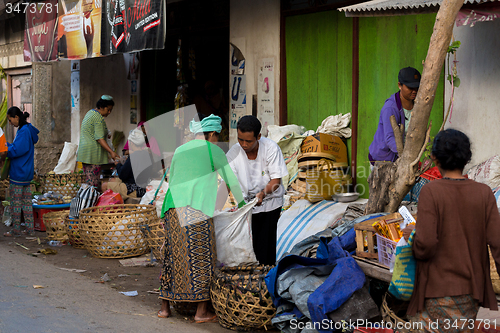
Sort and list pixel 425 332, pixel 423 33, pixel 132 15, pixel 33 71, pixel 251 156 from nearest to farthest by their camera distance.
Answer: pixel 425 332 < pixel 251 156 < pixel 423 33 < pixel 132 15 < pixel 33 71

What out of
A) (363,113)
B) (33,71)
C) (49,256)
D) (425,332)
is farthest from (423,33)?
(33,71)

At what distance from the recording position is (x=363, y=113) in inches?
252

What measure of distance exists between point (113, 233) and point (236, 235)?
238 cm

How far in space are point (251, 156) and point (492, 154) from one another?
92.0 inches

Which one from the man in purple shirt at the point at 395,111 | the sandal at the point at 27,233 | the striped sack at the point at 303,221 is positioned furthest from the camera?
the sandal at the point at 27,233

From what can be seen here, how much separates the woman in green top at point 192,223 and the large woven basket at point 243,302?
0.23 metres

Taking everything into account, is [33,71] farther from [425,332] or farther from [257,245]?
[425,332]

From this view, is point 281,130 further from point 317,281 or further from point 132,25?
point 317,281

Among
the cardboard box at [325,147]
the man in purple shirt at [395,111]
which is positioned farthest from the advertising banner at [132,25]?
the man in purple shirt at [395,111]

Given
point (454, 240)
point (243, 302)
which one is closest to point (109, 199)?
point (243, 302)

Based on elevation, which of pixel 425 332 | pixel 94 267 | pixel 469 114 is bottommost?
pixel 94 267

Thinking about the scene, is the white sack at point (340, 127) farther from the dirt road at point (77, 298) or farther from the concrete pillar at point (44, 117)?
the concrete pillar at point (44, 117)

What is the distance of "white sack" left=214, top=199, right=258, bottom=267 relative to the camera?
164 inches

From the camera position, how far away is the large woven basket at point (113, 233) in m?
6.01
